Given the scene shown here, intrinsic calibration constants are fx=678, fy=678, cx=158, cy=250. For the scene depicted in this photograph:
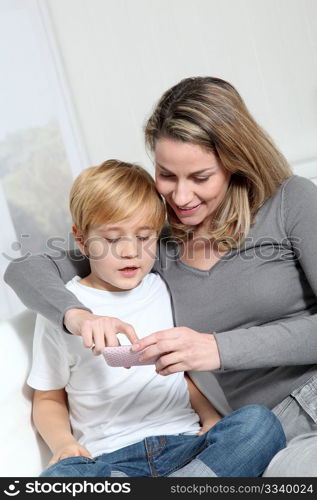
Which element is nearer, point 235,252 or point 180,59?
point 235,252

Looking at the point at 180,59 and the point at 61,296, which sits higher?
the point at 180,59

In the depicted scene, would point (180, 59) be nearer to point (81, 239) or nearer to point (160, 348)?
point (81, 239)

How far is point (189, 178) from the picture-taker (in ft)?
4.81

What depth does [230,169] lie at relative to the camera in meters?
1.49

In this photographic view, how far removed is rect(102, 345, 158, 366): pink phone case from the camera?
1195mm

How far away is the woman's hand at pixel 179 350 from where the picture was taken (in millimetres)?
1204

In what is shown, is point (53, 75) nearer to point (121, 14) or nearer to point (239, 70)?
point (121, 14)

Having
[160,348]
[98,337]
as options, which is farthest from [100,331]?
[160,348]

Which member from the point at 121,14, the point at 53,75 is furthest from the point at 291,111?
the point at 53,75

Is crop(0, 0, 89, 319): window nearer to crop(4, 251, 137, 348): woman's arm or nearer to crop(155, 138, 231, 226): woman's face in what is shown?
crop(4, 251, 137, 348): woman's arm

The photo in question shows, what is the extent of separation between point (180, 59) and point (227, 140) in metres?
1.45

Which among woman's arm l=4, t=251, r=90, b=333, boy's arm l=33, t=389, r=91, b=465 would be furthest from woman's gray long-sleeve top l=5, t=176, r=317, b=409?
boy's arm l=33, t=389, r=91, b=465

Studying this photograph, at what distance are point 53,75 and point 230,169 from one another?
1715 mm

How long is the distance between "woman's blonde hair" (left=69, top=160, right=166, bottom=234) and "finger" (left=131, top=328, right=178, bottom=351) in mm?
332
